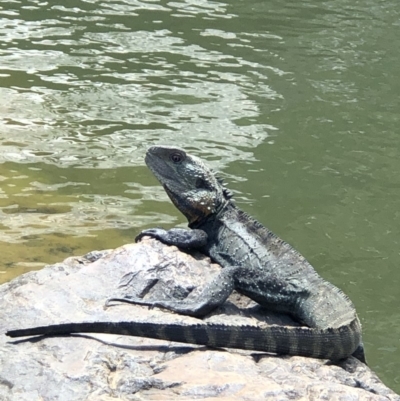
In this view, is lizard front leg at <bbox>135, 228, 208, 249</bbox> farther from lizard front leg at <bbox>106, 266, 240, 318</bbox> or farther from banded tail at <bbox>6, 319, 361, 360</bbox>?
banded tail at <bbox>6, 319, 361, 360</bbox>

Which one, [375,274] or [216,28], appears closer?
[375,274]

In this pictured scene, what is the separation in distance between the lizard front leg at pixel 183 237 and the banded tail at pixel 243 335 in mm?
1254

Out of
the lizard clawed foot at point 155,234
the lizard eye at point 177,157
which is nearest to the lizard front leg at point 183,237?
the lizard clawed foot at point 155,234

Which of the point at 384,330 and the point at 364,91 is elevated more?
the point at 364,91

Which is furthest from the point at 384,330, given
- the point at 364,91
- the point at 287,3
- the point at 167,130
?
the point at 287,3

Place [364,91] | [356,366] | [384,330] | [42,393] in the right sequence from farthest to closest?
[364,91], [384,330], [356,366], [42,393]

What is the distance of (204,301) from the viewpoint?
4.84 metres

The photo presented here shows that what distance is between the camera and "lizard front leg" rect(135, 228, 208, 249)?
5.61 meters

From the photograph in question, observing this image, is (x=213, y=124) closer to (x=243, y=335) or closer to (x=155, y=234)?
(x=155, y=234)

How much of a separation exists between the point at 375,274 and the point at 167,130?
154 inches

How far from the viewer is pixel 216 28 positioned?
14.8 meters

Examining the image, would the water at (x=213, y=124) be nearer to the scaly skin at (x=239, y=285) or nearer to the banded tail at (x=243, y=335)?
the scaly skin at (x=239, y=285)

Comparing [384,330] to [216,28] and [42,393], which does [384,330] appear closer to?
[42,393]

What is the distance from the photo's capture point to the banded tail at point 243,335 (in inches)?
172
